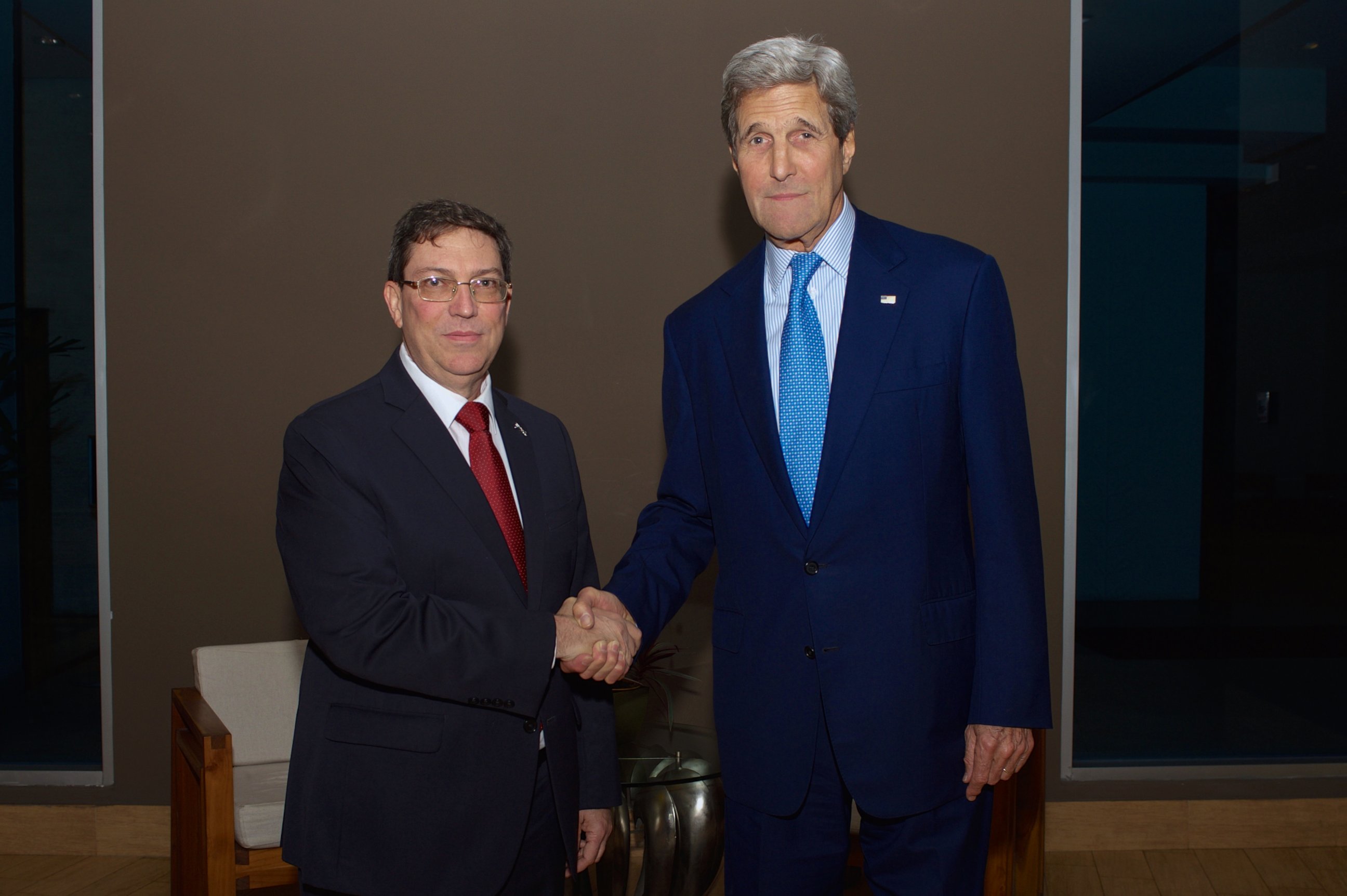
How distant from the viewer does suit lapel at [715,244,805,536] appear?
1821 millimetres

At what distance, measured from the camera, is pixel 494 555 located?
179 cm

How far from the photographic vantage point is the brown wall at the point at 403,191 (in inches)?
136

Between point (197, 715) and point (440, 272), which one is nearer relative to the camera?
point (440, 272)

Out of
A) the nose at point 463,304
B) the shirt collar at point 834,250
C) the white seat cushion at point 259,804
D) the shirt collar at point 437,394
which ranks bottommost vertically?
the white seat cushion at point 259,804

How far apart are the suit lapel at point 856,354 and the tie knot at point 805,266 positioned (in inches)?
3.2

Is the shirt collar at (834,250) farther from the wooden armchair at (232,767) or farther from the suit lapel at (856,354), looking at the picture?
the wooden armchair at (232,767)

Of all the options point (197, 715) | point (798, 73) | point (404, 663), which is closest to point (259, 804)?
Answer: point (197, 715)

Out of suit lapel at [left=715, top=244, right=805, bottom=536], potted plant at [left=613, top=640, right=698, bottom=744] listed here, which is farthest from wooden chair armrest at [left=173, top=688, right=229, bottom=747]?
suit lapel at [left=715, top=244, right=805, bottom=536]

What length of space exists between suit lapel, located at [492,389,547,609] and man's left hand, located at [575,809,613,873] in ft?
1.65

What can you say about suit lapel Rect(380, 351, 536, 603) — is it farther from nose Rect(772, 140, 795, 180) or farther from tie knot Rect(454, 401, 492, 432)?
nose Rect(772, 140, 795, 180)

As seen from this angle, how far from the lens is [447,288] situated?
1.90 metres

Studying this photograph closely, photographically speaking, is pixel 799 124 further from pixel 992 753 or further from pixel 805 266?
pixel 992 753

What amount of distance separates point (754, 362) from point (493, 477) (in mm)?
544

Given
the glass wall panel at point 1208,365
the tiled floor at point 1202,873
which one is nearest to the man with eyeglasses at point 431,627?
the tiled floor at point 1202,873
